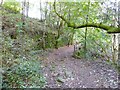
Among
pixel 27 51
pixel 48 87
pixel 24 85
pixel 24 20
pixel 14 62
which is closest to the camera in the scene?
pixel 24 85

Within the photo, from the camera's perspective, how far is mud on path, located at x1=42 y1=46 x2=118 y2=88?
14.9 ft

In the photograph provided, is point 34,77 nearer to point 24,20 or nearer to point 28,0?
point 24,20

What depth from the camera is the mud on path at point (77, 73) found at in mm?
4539

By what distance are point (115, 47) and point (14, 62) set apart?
2756 mm

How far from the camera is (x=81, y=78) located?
4961 mm

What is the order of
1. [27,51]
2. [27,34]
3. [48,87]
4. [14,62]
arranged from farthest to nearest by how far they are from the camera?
[27,34]
[27,51]
[14,62]
[48,87]

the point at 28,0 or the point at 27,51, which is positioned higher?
the point at 28,0

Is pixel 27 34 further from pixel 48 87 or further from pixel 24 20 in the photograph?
pixel 48 87

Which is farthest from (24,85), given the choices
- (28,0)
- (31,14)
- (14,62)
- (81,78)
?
(31,14)

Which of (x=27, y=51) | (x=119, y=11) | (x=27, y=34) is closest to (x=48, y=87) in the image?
(x=27, y=51)

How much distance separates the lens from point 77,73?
528 cm

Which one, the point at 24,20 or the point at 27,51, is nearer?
the point at 27,51

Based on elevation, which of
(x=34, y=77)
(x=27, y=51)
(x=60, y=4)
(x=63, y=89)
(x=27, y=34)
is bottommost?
(x=63, y=89)

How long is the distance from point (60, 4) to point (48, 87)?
3843 mm
